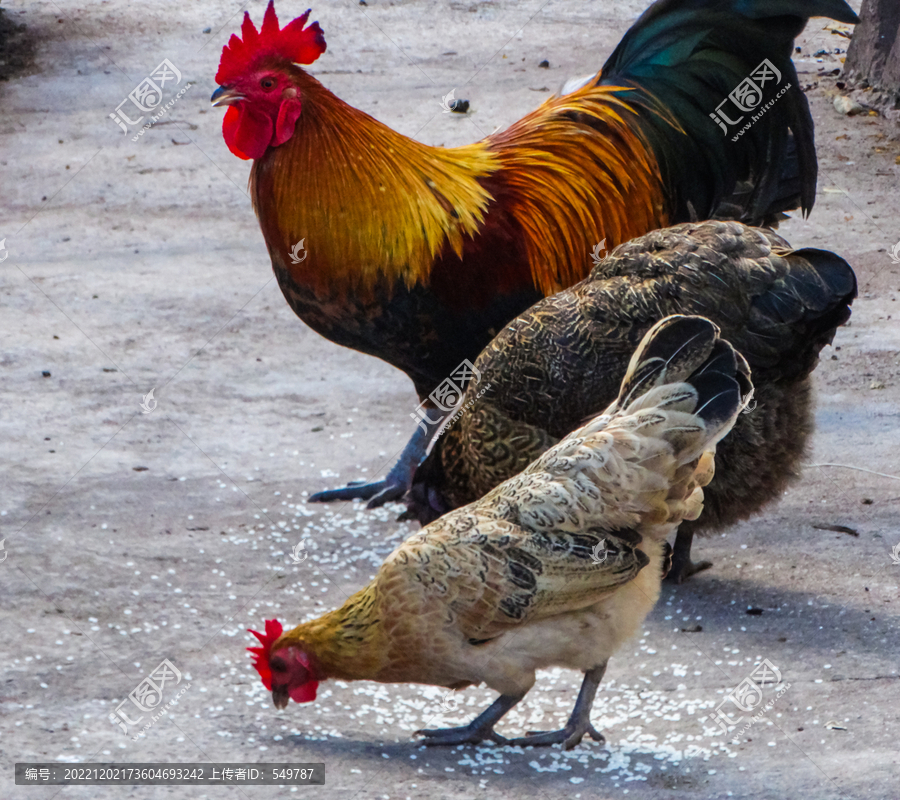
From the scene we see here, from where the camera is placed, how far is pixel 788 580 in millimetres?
4727

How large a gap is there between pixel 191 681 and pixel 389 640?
831mm

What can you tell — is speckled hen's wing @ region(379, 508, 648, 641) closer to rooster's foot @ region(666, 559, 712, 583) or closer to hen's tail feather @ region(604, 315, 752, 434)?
hen's tail feather @ region(604, 315, 752, 434)

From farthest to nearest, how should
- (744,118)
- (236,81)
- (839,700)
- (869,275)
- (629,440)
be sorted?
(869,275), (744,118), (236,81), (839,700), (629,440)

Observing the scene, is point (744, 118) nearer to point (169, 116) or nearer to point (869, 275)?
point (869, 275)

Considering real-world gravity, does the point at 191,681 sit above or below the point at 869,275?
below

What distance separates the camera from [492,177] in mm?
5172

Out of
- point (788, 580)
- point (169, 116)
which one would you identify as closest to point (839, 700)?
point (788, 580)

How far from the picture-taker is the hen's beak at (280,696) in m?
3.71

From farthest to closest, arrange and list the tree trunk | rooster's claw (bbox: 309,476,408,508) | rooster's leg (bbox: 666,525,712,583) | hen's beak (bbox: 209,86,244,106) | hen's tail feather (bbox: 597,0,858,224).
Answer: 1. the tree trunk
2. rooster's claw (bbox: 309,476,408,508)
3. hen's tail feather (bbox: 597,0,858,224)
4. rooster's leg (bbox: 666,525,712,583)
5. hen's beak (bbox: 209,86,244,106)

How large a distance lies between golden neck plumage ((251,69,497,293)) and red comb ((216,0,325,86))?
109mm

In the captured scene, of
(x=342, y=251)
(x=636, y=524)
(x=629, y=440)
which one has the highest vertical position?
(x=342, y=251)

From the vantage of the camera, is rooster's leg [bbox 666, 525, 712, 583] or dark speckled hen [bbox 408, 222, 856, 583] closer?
dark speckled hen [bbox 408, 222, 856, 583]

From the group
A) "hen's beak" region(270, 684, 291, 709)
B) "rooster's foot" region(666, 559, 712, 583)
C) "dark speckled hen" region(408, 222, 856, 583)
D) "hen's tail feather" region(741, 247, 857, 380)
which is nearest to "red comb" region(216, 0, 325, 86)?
"dark speckled hen" region(408, 222, 856, 583)

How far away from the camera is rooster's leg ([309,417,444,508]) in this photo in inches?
215
